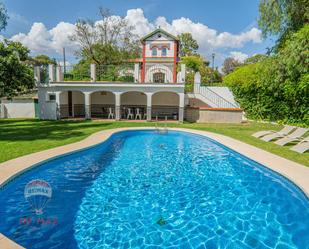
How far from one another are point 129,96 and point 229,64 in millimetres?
43831

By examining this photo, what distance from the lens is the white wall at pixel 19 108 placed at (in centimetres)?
2228

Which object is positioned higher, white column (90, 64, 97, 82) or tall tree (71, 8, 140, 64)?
tall tree (71, 8, 140, 64)

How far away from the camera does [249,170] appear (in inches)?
319

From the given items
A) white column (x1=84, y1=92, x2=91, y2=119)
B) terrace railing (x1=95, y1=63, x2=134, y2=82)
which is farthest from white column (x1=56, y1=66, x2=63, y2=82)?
terrace railing (x1=95, y1=63, x2=134, y2=82)

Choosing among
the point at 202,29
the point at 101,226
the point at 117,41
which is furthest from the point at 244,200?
the point at 202,29

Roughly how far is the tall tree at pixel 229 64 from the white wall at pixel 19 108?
49.0m

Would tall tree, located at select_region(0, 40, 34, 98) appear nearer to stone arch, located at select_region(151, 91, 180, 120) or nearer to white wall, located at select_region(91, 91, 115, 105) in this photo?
white wall, located at select_region(91, 91, 115, 105)

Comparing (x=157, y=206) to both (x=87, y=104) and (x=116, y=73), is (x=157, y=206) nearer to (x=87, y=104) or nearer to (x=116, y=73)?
(x=87, y=104)

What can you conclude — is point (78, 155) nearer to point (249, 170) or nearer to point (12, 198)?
point (12, 198)

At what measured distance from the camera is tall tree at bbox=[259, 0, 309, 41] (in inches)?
674

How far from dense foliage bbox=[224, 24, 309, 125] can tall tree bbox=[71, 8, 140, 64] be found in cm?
1619

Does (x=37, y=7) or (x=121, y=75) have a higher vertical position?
(x=37, y=7)

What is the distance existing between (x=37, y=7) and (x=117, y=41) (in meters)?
15.5

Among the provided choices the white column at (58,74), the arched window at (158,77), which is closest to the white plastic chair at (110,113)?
the white column at (58,74)
